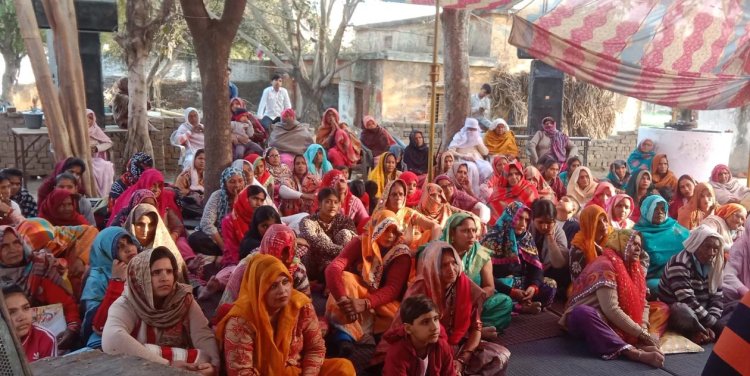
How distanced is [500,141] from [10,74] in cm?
1825

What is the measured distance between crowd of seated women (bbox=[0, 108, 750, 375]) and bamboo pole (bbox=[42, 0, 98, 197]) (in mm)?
421

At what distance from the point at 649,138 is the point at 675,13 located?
13.4 feet

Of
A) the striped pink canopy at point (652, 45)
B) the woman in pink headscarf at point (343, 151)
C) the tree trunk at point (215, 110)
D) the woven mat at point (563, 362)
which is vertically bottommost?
the woven mat at point (563, 362)

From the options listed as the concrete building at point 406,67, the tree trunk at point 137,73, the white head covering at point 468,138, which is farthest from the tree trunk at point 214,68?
the concrete building at point 406,67

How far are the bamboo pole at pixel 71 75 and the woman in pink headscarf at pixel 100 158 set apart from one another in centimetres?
52

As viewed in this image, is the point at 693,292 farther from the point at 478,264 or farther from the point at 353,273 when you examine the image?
the point at 353,273

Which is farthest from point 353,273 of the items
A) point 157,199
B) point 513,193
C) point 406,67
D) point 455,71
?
point 406,67

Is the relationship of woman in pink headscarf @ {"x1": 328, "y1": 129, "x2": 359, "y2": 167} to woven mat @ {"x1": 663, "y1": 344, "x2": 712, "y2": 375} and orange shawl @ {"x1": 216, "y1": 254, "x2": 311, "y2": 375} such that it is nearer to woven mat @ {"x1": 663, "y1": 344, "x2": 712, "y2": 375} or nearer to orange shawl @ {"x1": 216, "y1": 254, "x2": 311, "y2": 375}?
woven mat @ {"x1": 663, "y1": 344, "x2": 712, "y2": 375}

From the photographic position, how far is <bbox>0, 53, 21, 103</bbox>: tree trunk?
798 inches

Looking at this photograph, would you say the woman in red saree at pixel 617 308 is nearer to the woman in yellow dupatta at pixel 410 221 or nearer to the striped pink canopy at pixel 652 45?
the woman in yellow dupatta at pixel 410 221

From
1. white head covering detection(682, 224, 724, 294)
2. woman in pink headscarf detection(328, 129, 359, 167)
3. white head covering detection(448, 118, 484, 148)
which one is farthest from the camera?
white head covering detection(448, 118, 484, 148)

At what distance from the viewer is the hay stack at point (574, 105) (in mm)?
15422

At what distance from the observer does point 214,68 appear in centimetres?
546

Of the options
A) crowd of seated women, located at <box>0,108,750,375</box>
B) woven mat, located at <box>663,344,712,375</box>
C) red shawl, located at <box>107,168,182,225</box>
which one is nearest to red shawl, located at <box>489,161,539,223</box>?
crowd of seated women, located at <box>0,108,750,375</box>
